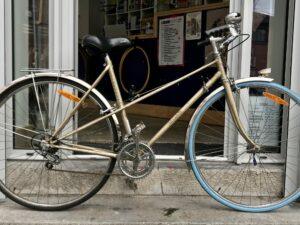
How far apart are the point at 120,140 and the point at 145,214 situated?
0.60m

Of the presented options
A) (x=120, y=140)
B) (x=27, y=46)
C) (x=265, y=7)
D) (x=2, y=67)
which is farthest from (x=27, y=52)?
(x=265, y=7)

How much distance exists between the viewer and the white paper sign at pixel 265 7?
4070 mm

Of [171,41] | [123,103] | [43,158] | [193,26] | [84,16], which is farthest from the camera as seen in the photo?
[84,16]

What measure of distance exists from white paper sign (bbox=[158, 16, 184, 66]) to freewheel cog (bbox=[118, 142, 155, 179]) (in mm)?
3311

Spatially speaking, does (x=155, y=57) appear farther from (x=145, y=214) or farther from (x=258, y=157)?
(x=145, y=214)

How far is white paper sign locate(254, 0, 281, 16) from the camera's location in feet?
13.4

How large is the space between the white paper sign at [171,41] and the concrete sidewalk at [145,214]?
313 centimetres

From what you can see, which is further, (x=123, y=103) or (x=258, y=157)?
(x=258, y=157)

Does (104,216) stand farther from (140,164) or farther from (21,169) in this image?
(21,169)

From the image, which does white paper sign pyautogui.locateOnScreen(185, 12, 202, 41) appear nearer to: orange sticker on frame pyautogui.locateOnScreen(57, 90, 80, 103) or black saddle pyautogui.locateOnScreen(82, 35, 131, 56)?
black saddle pyautogui.locateOnScreen(82, 35, 131, 56)

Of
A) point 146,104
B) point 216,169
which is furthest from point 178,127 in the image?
point 216,169

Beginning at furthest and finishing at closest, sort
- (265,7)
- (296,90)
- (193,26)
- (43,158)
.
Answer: (193,26) < (265,7) < (296,90) < (43,158)

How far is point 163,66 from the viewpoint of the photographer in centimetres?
701

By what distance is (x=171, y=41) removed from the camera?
6855 millimetres
